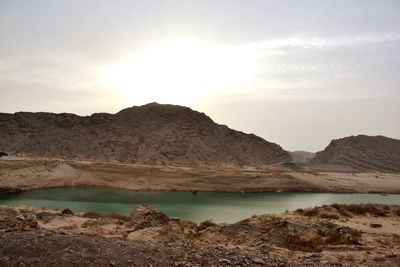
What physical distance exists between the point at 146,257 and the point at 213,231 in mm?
5968

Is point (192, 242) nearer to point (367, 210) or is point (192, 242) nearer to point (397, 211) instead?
point (367, 210)

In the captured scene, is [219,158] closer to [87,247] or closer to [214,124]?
[214,124]

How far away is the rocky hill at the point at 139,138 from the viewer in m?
64.6

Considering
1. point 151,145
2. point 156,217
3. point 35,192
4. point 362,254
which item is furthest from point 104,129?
point 362,254

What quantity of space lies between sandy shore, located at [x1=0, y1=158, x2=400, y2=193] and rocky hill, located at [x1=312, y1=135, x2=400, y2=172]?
2479 centimetres

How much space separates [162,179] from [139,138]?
20548mm

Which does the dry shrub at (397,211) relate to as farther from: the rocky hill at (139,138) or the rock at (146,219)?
the rocky hill at (139,138)

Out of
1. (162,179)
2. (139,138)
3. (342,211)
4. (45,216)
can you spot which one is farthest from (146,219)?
(139,138)

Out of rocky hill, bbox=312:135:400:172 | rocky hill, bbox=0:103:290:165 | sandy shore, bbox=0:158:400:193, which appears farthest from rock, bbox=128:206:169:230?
rocky hill, bbox=312:135:400:172

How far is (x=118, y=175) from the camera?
1935 inches

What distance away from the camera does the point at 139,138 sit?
68.5 meters

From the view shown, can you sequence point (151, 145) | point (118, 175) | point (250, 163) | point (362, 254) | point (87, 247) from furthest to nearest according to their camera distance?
point (250, 163) → point (151, 145) → point (118, 175) → point (362, 254) → point (87, 247)

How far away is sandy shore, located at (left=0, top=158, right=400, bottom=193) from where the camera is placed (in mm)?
45500

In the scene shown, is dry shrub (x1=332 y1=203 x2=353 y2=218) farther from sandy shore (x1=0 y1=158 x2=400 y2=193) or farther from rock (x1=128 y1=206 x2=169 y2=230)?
sandy shore (x1=0 y1=158 x2=400 y2=193)
